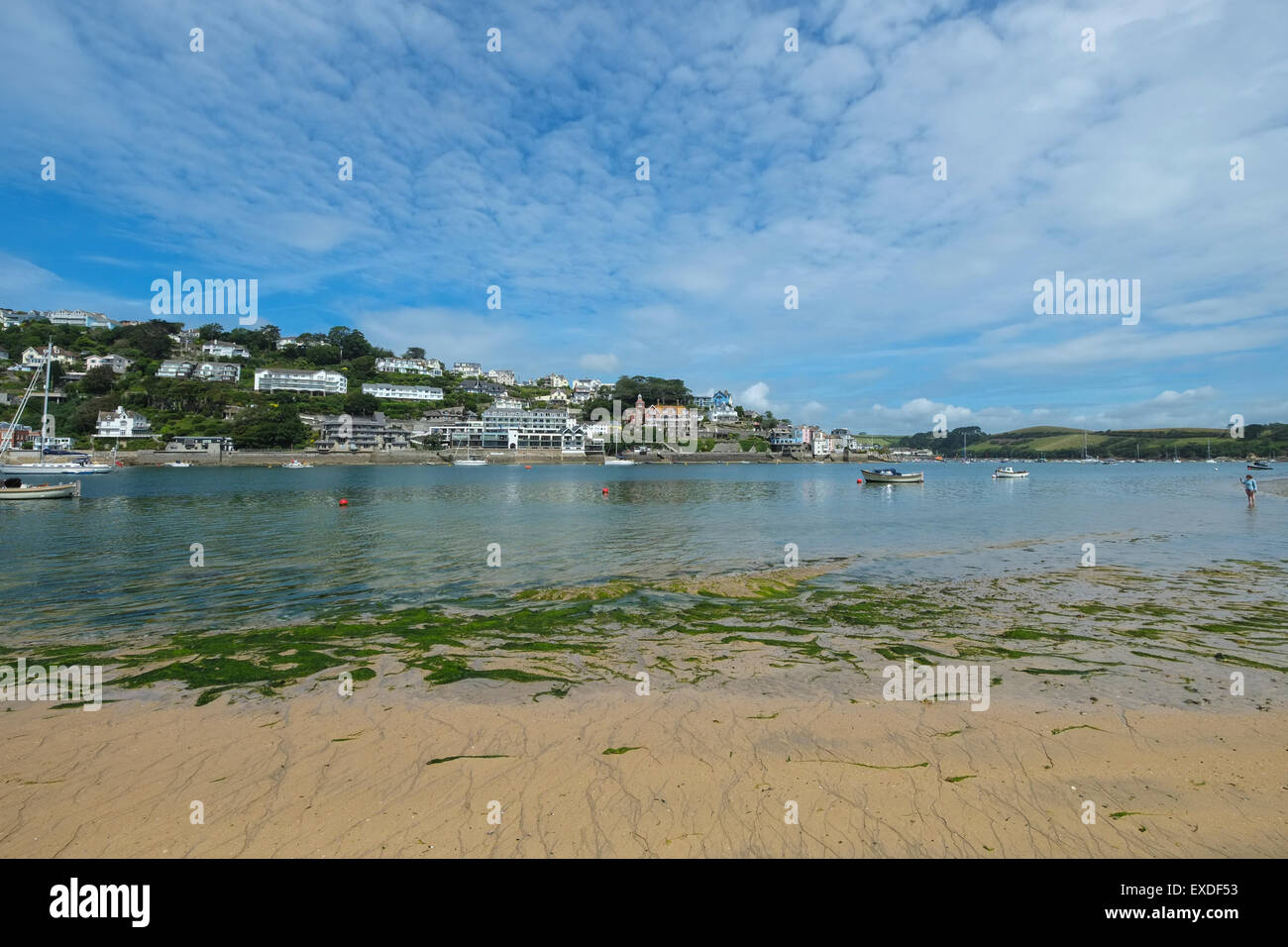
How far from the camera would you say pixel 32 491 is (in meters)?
38.4

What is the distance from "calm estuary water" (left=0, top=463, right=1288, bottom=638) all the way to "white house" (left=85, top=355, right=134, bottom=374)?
142 meters

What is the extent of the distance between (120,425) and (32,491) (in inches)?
3821

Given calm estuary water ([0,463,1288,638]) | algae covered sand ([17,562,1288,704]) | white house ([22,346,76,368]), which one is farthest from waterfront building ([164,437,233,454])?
algae covered sand ([17,562,1288,704])

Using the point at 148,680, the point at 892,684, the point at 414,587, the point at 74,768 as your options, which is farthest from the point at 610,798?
the point at 414,587

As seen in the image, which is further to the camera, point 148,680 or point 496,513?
point 496,513

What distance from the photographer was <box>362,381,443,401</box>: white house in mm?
174625

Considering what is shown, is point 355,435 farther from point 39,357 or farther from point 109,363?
point 39,357

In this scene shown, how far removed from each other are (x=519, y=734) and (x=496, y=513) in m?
27.3

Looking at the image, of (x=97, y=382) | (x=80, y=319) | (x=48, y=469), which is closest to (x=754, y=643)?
(x=48, y=469)

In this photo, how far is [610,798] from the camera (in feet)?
15.3

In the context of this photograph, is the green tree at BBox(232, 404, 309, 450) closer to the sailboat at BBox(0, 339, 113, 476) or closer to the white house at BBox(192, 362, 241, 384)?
the white house at BBox(192, 362, 241, 384)

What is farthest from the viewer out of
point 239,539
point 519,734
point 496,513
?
point 496,513
